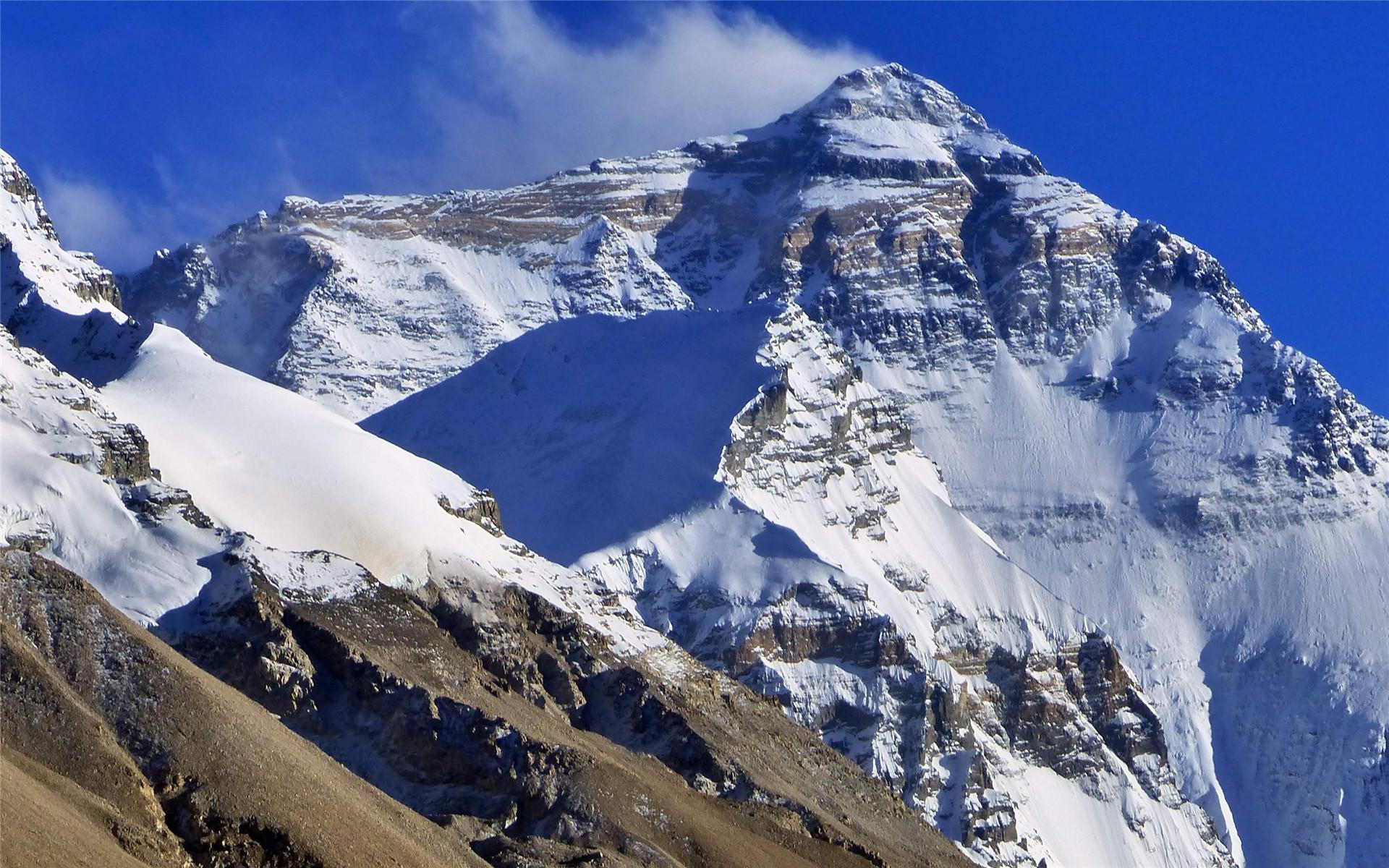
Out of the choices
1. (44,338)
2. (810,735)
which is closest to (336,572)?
(810,735)

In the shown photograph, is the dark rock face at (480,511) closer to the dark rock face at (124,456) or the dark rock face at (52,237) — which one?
the dark rock face at (124,456)

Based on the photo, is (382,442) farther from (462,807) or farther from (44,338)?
(462,807)

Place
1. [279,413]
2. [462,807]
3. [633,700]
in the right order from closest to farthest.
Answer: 1. [462,807]
2. [633,700]
3. [279,413]

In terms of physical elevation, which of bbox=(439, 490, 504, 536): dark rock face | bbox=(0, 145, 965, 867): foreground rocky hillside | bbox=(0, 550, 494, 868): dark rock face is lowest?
bbox=(0, 550, 494, 868): dark rock face

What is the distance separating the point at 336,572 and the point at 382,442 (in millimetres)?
42003

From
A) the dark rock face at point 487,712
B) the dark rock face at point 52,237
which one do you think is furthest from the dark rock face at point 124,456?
the dark rock face at point 52,237

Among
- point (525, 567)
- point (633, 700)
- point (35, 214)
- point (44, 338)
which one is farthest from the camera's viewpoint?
point (35, 214)

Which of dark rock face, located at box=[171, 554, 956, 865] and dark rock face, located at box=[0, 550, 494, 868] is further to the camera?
dark rock face, located at box=[171, 554, 956, 865]

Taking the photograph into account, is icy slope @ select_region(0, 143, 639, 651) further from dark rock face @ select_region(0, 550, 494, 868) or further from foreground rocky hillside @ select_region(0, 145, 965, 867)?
dark rock face @ select_region(0, 550, 494, 868)

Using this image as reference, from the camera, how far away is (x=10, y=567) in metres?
93.0

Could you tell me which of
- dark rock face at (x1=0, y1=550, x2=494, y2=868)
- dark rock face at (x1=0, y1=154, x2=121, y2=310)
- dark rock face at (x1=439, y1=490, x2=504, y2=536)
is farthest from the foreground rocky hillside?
dark rock face at (x1=0, y1=154, x2=121, y2=310)

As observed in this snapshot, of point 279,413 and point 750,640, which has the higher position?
point 750,640

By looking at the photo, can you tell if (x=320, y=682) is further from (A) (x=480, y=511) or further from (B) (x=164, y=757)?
(A) (x=480, y=511)

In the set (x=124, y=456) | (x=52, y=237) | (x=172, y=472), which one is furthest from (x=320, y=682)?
(x=52, y=237)
